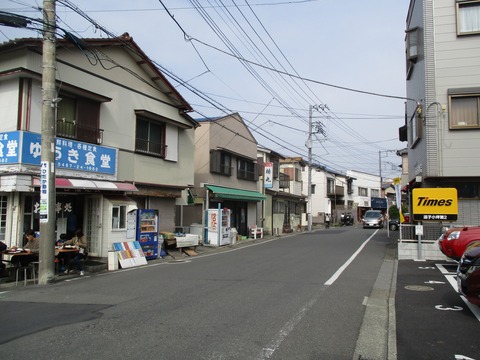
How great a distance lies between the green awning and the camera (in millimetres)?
23630

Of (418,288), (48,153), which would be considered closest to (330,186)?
(418,288)

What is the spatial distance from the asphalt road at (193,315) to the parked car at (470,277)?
1605mm

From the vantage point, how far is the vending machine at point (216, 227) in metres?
21.3

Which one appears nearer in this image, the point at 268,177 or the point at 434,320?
the point at 434,320

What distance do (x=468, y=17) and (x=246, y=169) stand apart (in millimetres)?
17054

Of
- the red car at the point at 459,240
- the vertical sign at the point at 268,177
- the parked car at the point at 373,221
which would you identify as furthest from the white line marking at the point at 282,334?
the parked car at the point at 373,221

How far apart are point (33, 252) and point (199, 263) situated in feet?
17.9

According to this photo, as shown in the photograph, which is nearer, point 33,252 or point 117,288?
point 117,288

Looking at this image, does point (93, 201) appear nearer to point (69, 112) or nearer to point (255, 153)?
point (69, 112)

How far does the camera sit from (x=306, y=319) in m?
6.70

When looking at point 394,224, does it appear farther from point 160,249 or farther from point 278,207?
point 160,249

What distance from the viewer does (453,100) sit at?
1580 cm

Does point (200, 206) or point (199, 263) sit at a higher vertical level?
point (200, 206)

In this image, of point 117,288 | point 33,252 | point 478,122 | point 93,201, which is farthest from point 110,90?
point 478,122
